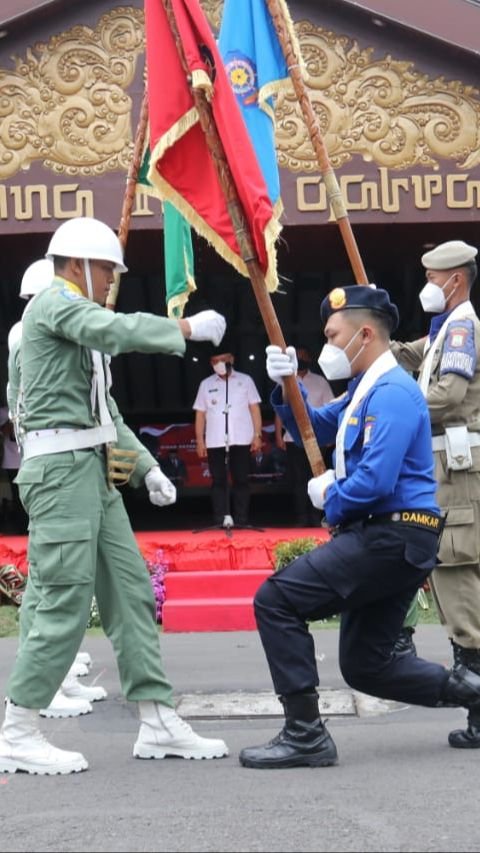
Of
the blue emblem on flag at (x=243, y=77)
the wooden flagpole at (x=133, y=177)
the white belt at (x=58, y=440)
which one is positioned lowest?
the white belt at (x=58, y=440)

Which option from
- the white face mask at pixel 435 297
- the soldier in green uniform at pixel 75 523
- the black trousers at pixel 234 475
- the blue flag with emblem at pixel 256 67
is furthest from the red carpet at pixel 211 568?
the blue flag with emblem at pixel 256 67

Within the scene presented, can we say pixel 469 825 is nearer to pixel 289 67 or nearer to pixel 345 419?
pixel 345 419

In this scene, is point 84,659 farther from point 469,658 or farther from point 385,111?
point 385,111

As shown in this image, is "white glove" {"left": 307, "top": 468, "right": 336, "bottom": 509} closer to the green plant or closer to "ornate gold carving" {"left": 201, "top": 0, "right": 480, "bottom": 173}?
the green plant

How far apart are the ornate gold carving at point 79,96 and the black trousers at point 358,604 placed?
6.14 metres

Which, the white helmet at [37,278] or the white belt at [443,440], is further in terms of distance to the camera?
the white helmet at [37,278]

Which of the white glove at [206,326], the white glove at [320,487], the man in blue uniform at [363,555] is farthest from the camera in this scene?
the white glove at [320,487]

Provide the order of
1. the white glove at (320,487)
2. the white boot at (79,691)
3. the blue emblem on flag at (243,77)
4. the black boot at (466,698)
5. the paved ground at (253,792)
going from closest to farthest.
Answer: the paved ground at (253,792)
the white glove at (320,487)
the black boot at (466,698)
the blue emblem on flag at (243,77)
the white boot at (79,691)

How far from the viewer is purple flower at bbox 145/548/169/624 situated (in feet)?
28.3

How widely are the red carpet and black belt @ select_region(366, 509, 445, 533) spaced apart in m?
3.96

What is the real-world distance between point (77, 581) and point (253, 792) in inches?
39.7

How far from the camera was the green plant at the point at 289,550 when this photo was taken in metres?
8.90

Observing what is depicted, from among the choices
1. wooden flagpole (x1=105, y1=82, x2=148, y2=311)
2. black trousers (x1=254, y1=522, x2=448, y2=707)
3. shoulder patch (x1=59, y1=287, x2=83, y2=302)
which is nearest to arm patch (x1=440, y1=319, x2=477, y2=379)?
black trousers (x1=254, y1=522, x2=448, y2=707)

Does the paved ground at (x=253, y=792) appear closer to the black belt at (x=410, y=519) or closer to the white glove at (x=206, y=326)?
the black belt at (x=410, y=519)
